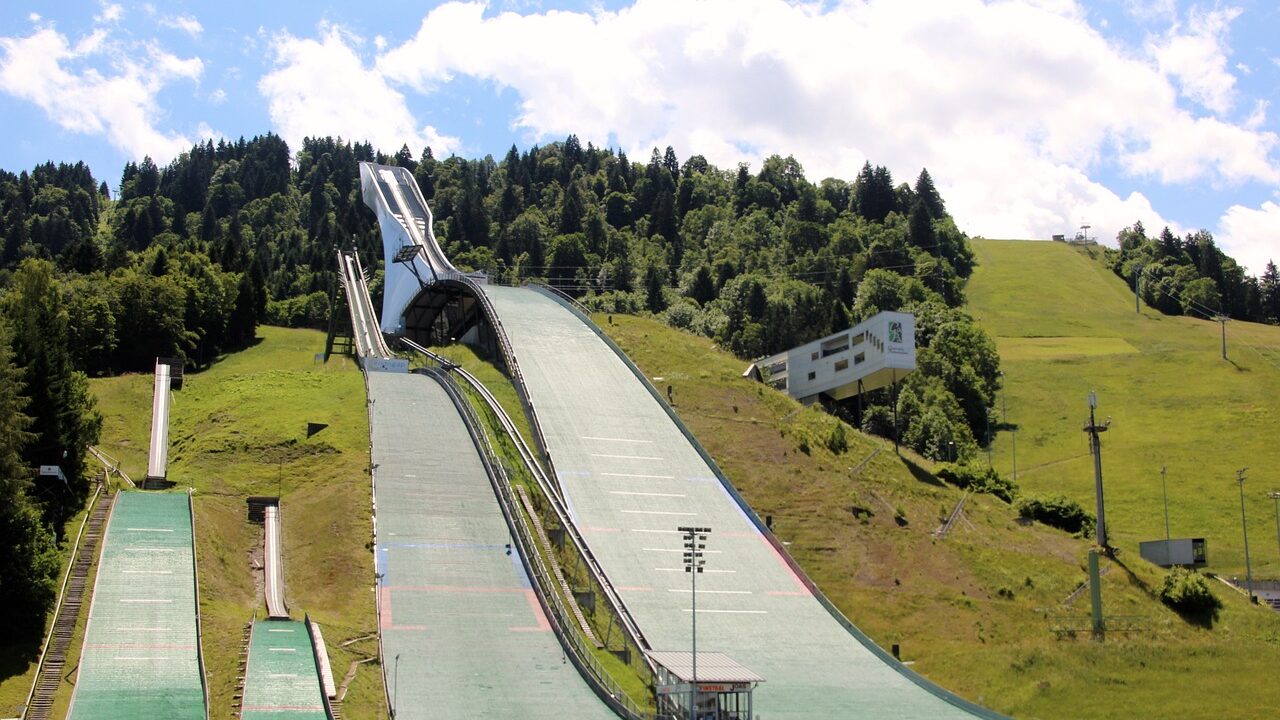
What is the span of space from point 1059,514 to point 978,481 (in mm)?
4943

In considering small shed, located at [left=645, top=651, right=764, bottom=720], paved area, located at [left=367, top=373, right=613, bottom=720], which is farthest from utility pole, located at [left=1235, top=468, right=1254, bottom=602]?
paved area, located at [left=367, top=373, right=613, bottom=720]

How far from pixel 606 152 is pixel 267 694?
490ft

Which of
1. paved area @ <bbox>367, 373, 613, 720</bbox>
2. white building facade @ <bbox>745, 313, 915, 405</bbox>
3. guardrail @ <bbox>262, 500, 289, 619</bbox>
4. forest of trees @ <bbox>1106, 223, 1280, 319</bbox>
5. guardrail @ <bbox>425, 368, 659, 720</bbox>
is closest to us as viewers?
paved area @ <bbox>367, 373, 613, 720</bbox>

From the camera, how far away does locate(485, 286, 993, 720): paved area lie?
3934 centimetres

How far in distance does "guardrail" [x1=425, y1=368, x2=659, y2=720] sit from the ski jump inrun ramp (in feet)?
5.50

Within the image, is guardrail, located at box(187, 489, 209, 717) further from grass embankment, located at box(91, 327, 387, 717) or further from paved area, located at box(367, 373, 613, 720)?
paved area, located at box(367, 373, 613, 720)

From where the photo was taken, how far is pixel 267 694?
3272 cm

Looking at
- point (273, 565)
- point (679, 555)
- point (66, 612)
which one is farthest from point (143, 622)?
point (679, 555)

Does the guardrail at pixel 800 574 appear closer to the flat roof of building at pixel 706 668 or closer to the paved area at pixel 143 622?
the flat roof of building at pixel 706 668

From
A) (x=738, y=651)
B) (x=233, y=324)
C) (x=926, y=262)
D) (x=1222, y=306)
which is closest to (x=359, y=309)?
(x=233, y=324)

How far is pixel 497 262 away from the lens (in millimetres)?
132625

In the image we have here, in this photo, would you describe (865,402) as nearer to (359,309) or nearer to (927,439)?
(927,439)

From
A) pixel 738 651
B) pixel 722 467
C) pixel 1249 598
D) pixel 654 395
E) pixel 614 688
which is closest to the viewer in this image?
pixel 614 688

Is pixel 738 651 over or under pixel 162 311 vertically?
under
